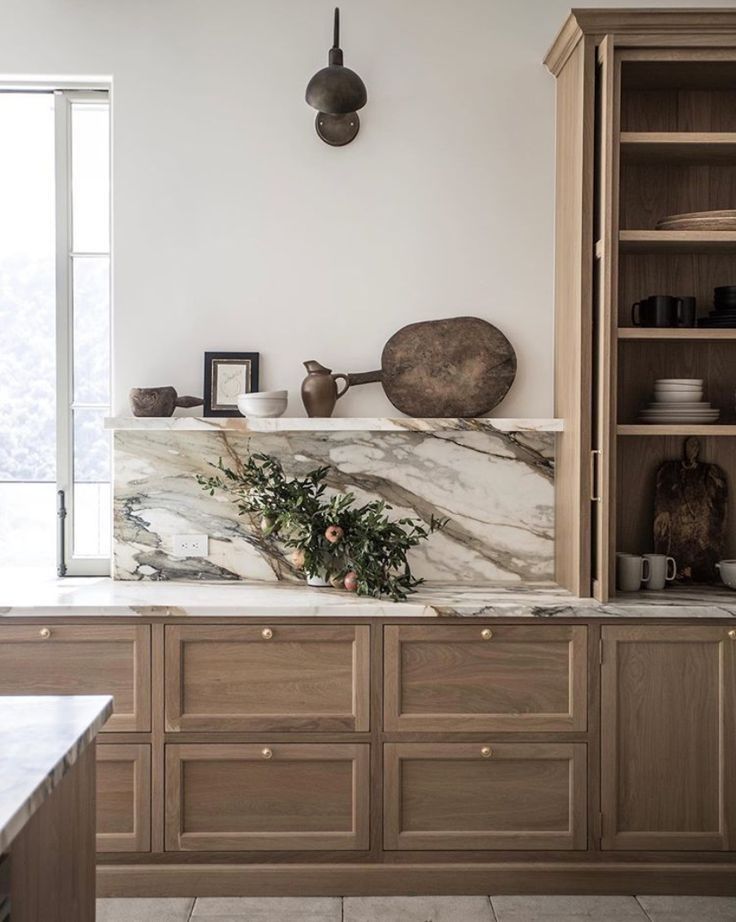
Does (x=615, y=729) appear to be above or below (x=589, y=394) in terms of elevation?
below

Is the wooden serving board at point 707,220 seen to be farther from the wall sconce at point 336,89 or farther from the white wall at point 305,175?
the wall sconce at point 336,89

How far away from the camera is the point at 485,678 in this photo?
9.34 feet

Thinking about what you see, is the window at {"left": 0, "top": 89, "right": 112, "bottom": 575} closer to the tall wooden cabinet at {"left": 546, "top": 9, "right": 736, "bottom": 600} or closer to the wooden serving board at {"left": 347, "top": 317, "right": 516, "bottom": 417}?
the wooden serving board at {"left": 347, "top": 317, "right": 516, "bottom": 417}

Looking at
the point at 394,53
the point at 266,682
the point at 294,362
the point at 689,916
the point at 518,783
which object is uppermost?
the point at 394,53

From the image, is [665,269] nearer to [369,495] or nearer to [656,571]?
[656,571]

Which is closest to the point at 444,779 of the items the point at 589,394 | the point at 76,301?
the point at 589,394

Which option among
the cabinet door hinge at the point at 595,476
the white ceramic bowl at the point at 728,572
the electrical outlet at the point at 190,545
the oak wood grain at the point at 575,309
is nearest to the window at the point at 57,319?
the electrical outlet at the point at 190,545

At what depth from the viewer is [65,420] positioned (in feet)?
11.3

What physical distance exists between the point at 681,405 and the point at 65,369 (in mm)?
2154

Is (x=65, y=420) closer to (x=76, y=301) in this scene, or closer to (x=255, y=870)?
(x=76, y=301)

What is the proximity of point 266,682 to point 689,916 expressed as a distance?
4.62ft

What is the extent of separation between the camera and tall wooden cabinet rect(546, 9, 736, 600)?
2.86 m

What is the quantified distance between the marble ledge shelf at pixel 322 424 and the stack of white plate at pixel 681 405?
32 cm

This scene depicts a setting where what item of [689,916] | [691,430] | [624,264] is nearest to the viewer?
[689,916]
